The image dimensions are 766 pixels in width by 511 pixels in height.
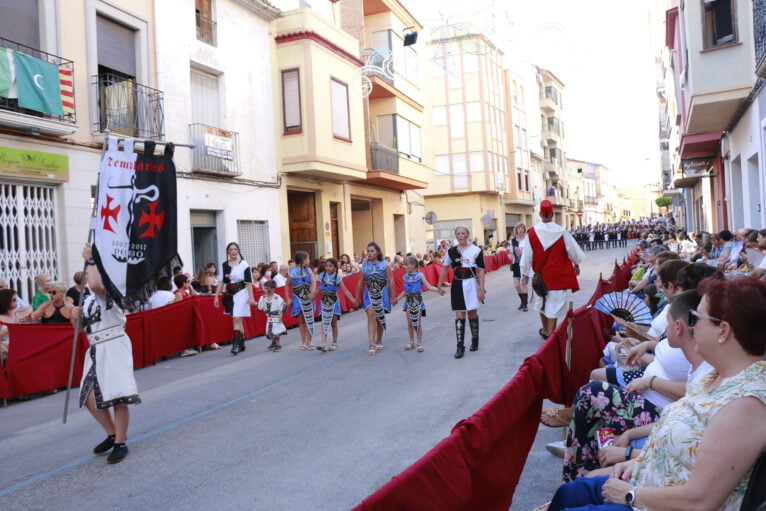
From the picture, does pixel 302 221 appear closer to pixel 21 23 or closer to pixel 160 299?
pixel 160 299

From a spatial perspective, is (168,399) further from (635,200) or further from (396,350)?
(635,200)

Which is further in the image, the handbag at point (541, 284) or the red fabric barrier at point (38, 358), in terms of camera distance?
the handbag at point (541, 284)

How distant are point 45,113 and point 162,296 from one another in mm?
4373

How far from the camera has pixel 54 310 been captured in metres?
10.1

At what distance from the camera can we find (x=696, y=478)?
92.7 inches

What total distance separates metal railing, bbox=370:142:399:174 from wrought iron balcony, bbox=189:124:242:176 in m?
7.87

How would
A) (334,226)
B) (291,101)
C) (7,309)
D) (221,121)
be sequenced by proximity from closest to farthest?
1. (7,309)
2. (221,121)
3. (291,101)
4. (334,226)

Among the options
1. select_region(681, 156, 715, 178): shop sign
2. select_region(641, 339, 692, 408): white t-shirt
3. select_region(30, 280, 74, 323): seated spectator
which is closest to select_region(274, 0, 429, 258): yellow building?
select_region(30, 280, 74, 323): seated spectator

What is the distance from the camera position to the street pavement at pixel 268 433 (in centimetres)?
466

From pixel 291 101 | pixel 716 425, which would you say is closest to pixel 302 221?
pixel 291 101

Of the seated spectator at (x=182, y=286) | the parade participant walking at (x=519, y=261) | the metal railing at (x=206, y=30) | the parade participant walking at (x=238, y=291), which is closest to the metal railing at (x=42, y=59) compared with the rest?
the seated spectator at (x=182, y=286)

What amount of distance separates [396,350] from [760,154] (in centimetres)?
828

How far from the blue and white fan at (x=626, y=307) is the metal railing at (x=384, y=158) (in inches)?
Result: 763

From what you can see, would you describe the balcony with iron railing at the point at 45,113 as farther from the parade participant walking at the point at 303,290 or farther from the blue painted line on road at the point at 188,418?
A: the blue painted line on road at the point at 188,418
